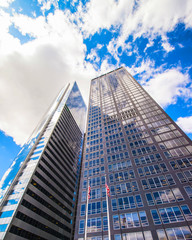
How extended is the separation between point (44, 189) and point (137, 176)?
37026 millimetres

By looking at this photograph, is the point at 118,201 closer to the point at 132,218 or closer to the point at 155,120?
the point at 132,218

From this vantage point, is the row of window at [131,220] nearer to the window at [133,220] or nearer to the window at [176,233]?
the window at [133,220]

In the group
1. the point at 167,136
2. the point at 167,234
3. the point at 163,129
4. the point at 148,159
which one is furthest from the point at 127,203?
the point at 163,129

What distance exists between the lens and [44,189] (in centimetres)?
5375

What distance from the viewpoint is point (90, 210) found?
37094mm

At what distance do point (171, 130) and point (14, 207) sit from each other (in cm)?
5641

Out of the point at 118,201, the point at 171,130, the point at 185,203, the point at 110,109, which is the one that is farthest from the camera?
the point at 110,109

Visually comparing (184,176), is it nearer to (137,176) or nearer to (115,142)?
(137,176)

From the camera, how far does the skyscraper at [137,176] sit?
29.7 m

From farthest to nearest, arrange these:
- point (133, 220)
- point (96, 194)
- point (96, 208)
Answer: point (96, 194)
point (96, 208)
point (133, 220)

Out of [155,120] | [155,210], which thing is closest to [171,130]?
[155,120]

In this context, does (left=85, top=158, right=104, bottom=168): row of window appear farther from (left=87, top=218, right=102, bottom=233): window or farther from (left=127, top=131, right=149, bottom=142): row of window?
(left=87, top=218, right=102, bottom=233): window

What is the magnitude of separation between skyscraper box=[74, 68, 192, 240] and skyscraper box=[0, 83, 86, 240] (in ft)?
57.7

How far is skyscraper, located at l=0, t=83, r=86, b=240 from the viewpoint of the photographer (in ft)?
133
